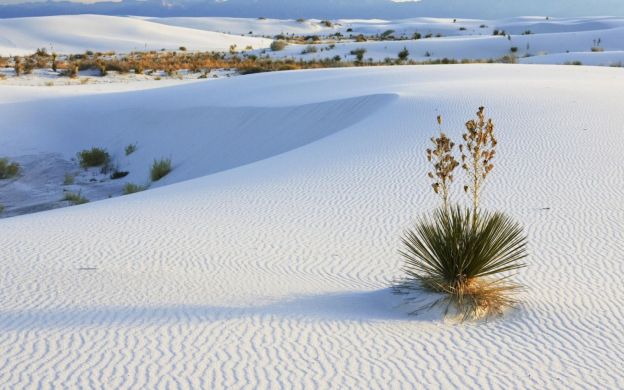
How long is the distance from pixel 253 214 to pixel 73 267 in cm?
255

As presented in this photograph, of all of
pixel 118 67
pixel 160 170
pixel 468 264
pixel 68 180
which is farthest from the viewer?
pixel 118 67

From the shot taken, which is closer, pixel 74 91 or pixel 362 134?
pixel 362 134

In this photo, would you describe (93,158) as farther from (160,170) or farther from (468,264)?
(468,264)

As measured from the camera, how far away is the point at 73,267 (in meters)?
6.61

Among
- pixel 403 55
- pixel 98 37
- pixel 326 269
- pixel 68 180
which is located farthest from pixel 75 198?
pixel 98 37

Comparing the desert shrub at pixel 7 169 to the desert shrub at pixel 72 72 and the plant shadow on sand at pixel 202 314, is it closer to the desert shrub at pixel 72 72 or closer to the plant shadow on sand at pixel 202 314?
the plant shadow on sand at pixel 202 314

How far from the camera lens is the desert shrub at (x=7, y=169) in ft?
50.8

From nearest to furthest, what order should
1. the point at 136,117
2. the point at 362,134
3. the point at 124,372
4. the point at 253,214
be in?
the point at 124,372, the point at 253,214, the point at 362,134, the point at 136,117

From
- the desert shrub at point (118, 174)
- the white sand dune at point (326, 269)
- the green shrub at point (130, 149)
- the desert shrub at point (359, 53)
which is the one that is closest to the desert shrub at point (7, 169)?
the desert shrub at point (118, 174)

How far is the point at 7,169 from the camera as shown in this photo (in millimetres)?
15570

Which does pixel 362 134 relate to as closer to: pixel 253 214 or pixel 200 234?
pixel 253 214

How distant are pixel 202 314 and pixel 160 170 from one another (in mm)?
10620

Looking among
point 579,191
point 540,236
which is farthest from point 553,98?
point 540,236

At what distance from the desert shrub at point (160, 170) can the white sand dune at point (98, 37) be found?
34821 millimetres
